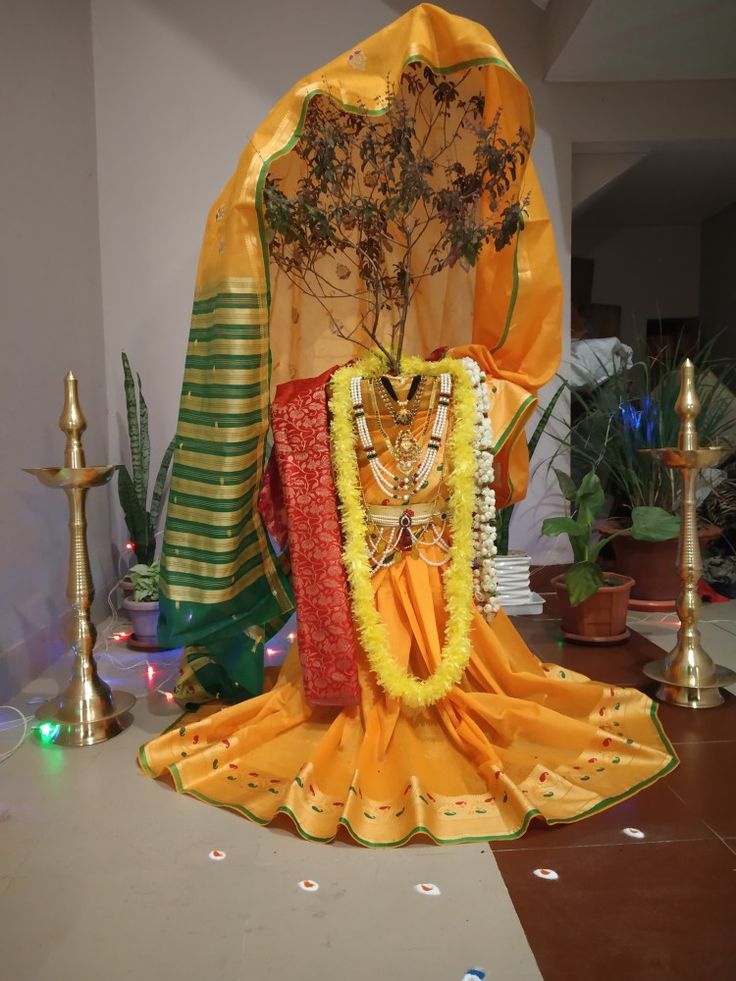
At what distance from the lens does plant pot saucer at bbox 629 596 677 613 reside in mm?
3971

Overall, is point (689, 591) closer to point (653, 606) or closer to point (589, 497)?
point (589, 497)

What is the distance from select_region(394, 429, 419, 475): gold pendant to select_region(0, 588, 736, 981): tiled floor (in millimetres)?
1049

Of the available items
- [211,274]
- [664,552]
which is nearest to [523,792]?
[211,274]

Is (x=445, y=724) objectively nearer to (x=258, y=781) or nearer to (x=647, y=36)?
(x=258, y=781)

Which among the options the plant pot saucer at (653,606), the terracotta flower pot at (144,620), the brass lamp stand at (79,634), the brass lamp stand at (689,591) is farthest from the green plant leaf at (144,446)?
the plant pot saucer at (653,606)

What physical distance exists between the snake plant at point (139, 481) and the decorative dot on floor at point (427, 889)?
2.38m

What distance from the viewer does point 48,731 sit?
2.54 metres

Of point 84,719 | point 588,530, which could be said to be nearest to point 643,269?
point 588,530

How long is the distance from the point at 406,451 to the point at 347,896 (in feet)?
4.04

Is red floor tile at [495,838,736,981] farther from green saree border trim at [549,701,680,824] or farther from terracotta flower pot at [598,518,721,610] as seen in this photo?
terracotta flower pot at [598,518,721,610]

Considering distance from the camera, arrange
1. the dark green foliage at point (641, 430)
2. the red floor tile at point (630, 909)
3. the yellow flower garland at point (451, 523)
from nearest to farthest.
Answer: the red floor tile at point (630, 909) < the yellow flower garland at point (451, 523) < the dark green foliage at point (641, 430)

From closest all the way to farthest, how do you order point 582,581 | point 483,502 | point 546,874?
point 546,874 < point 483,502 < point 582,581

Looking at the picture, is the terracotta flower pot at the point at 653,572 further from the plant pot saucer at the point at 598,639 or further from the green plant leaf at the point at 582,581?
the green plant leaf at the point at 582,581

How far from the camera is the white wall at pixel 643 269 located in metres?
5.31
